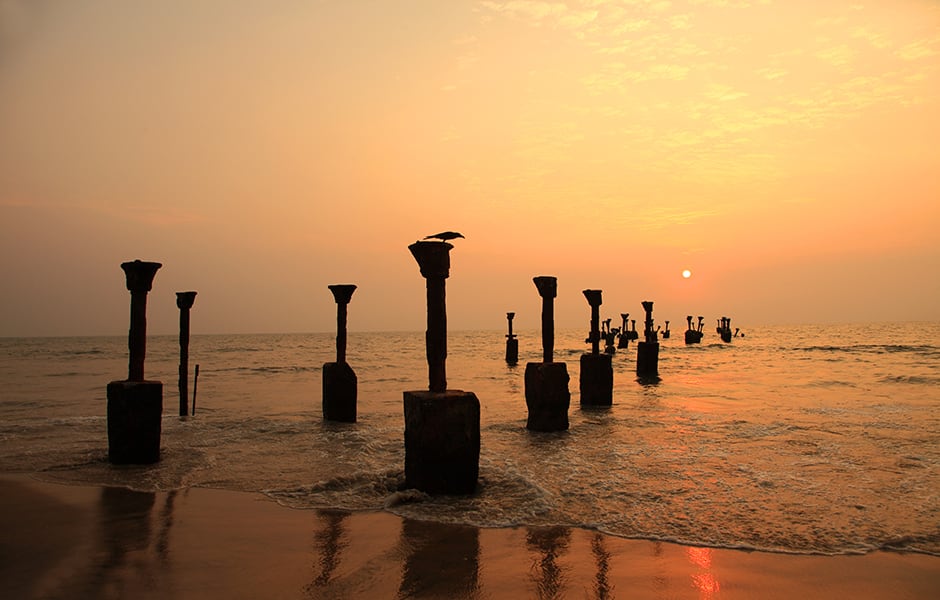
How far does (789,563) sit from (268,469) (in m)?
6.56

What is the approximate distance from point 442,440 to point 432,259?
2018mm

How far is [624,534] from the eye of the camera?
5.59 meters

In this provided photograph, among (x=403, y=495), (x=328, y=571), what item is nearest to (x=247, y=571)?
(x=328, y=571)

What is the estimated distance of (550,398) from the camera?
12070mm

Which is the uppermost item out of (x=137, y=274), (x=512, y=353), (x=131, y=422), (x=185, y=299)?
(x=137, y=274)

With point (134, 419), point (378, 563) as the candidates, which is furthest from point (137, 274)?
point (378, 563)

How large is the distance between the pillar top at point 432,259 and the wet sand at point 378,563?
2.67m

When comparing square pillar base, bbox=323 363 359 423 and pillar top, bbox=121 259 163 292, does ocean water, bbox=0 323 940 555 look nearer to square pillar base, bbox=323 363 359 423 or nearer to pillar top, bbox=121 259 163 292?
square pillar base, bbox=323 363 359 423

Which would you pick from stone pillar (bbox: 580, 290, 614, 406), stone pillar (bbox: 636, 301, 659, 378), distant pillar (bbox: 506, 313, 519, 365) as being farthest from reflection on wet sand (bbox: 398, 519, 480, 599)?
distant pillar (bbox: 506, 313, 519, 365)

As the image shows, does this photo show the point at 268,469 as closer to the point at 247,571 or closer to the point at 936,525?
the point at 247,571

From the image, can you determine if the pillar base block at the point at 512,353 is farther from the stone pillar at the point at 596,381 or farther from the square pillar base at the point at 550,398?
the square pillar base at the point at 550,398

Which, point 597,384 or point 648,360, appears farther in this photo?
point 648,360

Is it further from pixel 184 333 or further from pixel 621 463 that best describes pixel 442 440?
pixel 184 333

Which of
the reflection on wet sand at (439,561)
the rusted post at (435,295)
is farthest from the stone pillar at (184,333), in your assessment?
the reflection on wet sand at (439,561)
